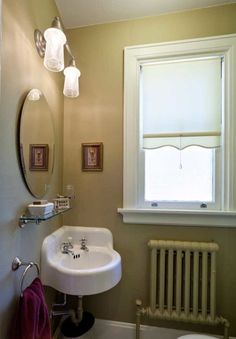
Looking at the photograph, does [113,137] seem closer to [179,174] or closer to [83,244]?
[179,174]

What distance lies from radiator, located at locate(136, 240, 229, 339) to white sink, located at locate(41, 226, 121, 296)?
339mm

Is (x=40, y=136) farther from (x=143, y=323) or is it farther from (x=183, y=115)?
(x=143, y=323)

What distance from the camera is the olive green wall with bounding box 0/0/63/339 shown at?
3.00 feet

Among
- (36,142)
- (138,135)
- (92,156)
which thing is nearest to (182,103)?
(138,135)

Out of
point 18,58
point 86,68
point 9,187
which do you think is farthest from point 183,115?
point 9,187

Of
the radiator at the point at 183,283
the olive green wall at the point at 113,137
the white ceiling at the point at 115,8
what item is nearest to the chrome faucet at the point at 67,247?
the olive green wall at the point at 113,137

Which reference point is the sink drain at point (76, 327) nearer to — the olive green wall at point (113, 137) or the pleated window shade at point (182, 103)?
the olive green wall at point (113, 137)

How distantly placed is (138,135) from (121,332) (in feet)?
4.83

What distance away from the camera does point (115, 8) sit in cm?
148

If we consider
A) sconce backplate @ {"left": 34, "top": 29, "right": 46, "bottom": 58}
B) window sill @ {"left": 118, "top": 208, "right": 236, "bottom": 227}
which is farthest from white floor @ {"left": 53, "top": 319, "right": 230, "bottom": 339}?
sconce backplate @ {"left": 34, "top": 29, "right": 46, "bottom": 58}

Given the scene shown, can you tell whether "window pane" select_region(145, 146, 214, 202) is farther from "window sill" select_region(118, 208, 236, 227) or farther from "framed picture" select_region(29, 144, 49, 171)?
"framed picture" select_region(29, 144, 49, 171)

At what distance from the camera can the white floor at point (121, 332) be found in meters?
1.46

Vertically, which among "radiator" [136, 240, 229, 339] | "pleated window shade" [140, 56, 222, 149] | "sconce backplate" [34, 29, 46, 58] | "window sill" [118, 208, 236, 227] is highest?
"sconce backplate" [34, 29, 46, 58]

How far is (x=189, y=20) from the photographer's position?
1.46 meters
